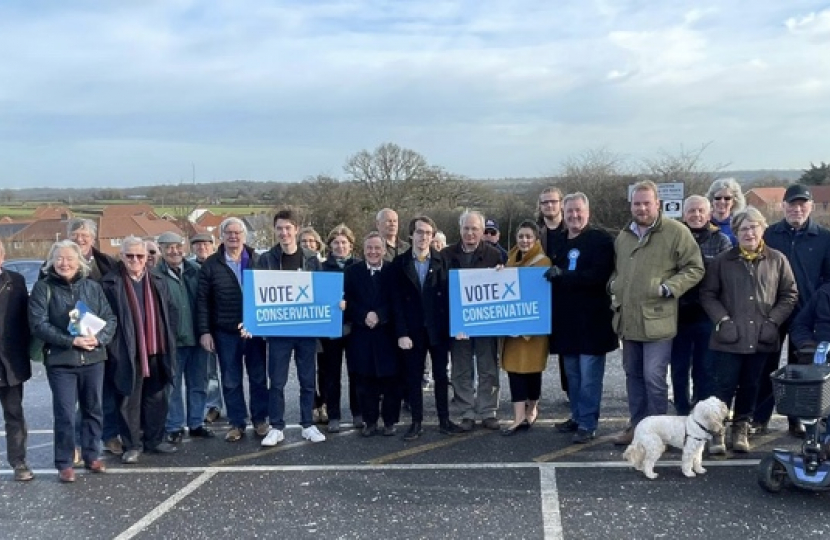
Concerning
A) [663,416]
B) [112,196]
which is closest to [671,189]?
[663,416]

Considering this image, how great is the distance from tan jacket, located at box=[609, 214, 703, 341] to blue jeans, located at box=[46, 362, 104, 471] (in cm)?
486

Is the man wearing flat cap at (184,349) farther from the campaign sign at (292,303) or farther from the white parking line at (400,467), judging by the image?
the white parking line at (400,467)

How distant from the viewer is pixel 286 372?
755 centimetres

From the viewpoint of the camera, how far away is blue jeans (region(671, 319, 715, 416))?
7.20 m

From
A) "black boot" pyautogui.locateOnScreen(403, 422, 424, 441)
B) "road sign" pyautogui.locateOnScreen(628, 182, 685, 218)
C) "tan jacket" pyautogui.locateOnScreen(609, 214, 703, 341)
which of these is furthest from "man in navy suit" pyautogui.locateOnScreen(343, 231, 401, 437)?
"road sign" pyautogui.locateOnScreen(628, 182, 685, 218)

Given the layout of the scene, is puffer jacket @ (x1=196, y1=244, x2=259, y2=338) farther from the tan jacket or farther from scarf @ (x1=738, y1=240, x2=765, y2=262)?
scarf @ (x1=738, y1=240, x2=765, y2=262)

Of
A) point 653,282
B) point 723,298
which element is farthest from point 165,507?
point 723,298

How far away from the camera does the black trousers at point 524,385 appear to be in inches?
296

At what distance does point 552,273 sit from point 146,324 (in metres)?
3.95

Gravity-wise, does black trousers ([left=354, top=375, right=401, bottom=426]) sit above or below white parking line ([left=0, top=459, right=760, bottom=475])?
above

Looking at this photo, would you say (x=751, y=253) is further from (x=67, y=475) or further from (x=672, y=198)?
(x=672, y=198)

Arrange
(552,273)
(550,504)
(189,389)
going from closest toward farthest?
(550,504) < (552,273) < (189,389)

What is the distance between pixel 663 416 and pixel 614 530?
1419mm

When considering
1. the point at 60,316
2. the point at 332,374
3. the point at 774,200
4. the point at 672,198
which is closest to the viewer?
the point at 60,316
